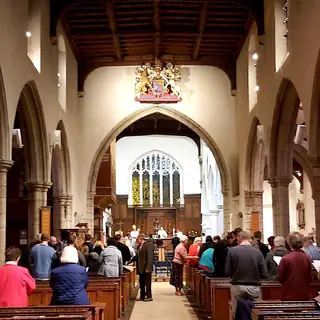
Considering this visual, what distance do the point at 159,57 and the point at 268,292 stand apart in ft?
42.6

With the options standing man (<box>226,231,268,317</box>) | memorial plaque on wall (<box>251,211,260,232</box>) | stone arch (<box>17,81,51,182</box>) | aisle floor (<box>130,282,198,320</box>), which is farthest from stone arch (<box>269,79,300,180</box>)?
standing man (<box>226,231,268,317</box>)

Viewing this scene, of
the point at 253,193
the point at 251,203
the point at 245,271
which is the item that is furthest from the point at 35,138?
the point at 245,271

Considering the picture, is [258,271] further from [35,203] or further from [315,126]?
[35,203]

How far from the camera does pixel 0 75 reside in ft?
34.9

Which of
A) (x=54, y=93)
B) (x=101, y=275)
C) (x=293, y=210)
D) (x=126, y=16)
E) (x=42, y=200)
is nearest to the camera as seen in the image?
(x=101, y=275)

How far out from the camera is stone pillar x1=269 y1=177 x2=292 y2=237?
1432cm

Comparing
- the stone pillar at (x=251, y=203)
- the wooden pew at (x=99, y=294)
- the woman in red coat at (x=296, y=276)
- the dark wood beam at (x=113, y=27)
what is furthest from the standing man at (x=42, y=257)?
the stone pillar at (x=251, y=203)

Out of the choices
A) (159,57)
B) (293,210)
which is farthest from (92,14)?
(293,210)

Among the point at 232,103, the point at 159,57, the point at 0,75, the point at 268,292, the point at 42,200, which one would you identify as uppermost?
the point at 159,57

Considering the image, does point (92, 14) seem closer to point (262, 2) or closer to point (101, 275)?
point (262, 2)

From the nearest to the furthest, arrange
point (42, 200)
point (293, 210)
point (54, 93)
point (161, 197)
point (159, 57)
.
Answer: point (42, 200) → point (54, 93) → point (159, 57) → point (293, 210) → point (161, 197)

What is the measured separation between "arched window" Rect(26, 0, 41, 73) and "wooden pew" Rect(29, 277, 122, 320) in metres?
6.12

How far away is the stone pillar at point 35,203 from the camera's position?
1440 centimetres

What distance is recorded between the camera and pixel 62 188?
59.6ft
